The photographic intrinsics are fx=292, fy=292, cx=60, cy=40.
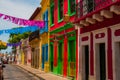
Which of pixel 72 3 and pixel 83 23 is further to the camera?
pixel 72 3

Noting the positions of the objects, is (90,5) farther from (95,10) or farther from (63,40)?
(63,40)

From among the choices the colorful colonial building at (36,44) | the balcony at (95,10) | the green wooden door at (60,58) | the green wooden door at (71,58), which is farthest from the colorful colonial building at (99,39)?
the colorful colonial building at (36,44)

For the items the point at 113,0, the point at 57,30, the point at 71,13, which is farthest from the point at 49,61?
the point at 113,0

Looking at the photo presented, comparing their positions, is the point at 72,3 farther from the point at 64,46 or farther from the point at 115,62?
the point at 115,62

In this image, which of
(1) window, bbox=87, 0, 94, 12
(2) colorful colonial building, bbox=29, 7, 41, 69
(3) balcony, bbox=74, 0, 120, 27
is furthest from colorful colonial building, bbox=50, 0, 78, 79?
(2) colorful colonial building, bbox=29, 7, 41, 69

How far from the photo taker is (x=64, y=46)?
69.8 ft

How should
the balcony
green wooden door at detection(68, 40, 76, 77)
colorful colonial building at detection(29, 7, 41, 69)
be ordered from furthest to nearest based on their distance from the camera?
colorful colonial building at detection(29, 7, 41, 69) → green wooden door at detection(68, 40, 76, 77) → the balcony

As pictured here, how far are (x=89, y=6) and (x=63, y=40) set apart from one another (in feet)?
21.5

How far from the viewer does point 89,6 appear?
50.8 feet

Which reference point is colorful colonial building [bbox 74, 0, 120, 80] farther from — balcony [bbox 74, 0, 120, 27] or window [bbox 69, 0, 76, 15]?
window [bbox 69, 0, 76, 15]

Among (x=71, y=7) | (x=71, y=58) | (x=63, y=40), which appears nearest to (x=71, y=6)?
(x=71, y=7)

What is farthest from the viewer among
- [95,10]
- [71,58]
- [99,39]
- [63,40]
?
[63,40]

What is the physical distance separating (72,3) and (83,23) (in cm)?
428

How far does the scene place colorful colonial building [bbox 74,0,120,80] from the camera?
12.7 m
